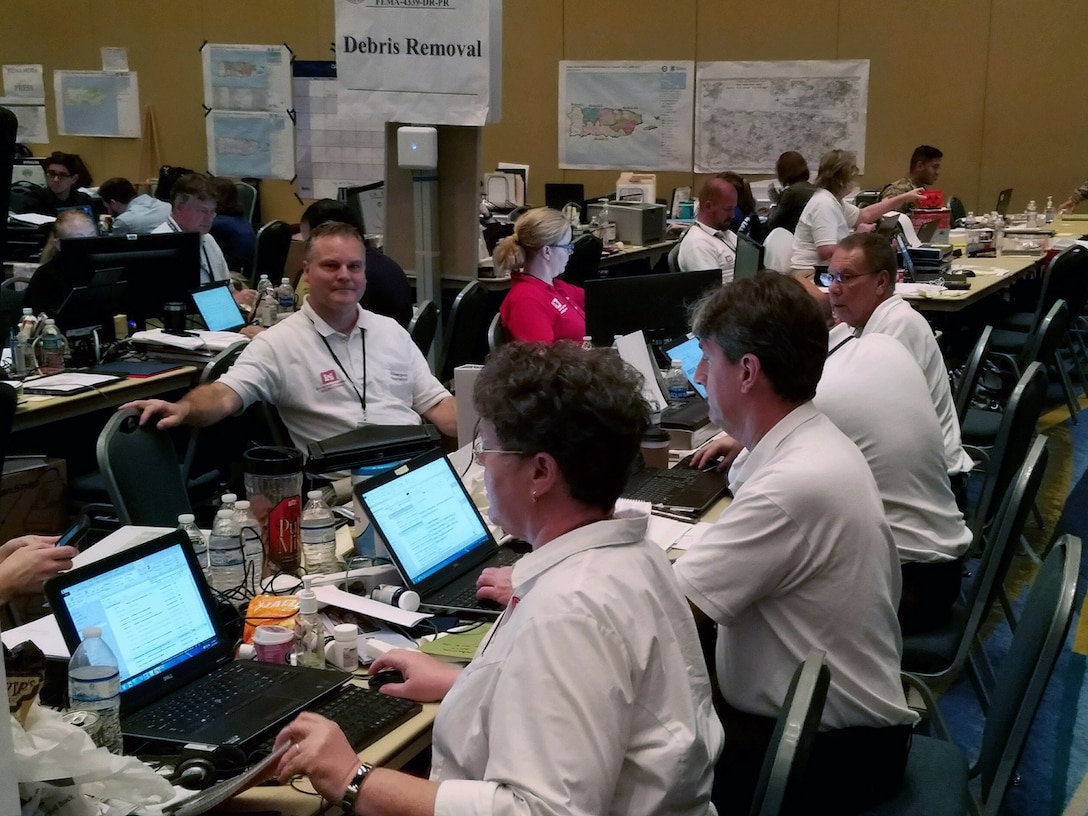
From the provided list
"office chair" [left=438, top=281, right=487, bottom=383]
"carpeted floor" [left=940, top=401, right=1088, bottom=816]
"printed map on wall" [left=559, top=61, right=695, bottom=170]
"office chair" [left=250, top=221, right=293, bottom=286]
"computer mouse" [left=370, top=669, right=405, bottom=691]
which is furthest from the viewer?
"printed map on wall" [left=559, top=61, right=695, bottom=170]

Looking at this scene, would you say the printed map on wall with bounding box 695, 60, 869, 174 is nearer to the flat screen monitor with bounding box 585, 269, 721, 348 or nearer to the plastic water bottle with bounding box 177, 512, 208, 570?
the flat screen monitor with bounding box 585, 269, 721, 348

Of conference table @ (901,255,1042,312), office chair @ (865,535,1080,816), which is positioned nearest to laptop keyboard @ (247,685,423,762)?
office chair @ (865,535,1080,816)

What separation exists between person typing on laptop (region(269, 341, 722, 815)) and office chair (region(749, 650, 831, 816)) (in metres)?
0.11

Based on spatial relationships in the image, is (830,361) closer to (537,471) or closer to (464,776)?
(537,471)

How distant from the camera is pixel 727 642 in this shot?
2164 mm

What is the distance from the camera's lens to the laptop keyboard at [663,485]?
119 inches

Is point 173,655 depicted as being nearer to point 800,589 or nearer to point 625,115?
point 800,589

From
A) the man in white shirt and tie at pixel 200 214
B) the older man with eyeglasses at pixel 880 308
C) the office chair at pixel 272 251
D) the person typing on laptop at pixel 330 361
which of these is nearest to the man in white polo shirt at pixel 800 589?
the older man with eyeglasses at pixel 880 308

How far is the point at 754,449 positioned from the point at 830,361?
3.01 feet

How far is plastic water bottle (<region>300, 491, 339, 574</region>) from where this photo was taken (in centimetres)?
245

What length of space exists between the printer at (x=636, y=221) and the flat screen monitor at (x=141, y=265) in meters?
3.88

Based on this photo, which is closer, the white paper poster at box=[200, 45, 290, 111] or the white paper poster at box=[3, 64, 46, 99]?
the white paper poster at box=[200, 45, 290, 111]

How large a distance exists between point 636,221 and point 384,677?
22.4 ft

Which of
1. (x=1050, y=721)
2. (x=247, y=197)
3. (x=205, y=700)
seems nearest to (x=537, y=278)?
(x=1050, y=721)
